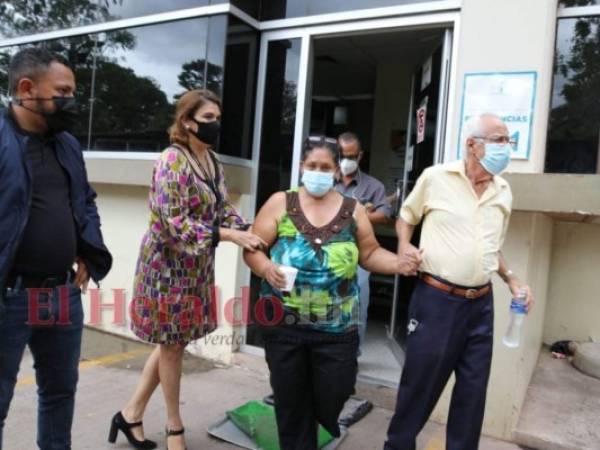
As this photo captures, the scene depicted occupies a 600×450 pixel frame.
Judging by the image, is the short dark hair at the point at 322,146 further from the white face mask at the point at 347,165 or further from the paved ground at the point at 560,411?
the paved ground at the point at 560,411

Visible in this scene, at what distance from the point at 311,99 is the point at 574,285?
2773 mm

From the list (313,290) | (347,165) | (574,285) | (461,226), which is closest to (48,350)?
(313,290)

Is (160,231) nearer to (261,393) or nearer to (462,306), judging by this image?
(462,306)

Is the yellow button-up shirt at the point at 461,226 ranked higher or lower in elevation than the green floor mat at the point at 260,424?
higher

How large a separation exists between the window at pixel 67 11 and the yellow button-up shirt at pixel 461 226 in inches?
107

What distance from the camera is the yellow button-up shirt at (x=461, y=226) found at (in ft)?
8.25

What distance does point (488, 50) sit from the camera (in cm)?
328

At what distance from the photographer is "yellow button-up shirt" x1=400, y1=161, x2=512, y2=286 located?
2516mm

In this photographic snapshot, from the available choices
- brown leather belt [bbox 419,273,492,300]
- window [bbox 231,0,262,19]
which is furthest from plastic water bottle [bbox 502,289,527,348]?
window [bbox 231,0,262,19]

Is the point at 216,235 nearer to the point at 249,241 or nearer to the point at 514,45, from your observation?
the point at 249,241

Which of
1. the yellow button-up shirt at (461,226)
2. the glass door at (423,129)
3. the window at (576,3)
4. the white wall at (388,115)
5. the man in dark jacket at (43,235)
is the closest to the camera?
the man in dark jacket at (43,235)

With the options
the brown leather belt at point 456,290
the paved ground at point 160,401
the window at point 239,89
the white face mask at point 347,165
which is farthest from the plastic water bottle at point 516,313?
the window at point 239,89

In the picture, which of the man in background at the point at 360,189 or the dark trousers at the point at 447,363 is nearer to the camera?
the dark trousers at the point at 447,363

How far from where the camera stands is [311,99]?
4.88 metres
